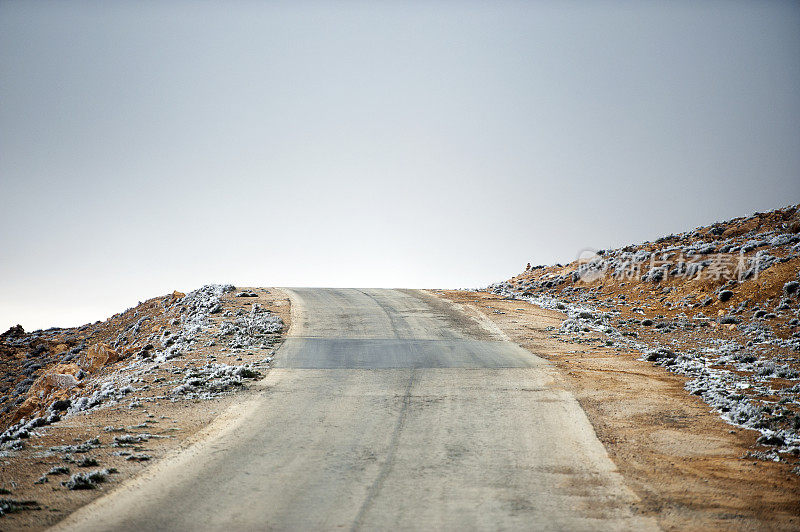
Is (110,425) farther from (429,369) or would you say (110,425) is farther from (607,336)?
(607,336)

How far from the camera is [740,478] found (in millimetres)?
8336

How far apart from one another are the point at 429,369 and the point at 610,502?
8.02m

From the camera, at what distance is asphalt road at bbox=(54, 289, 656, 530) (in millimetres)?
6844

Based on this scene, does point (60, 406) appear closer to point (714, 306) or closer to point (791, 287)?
point (714, 306)

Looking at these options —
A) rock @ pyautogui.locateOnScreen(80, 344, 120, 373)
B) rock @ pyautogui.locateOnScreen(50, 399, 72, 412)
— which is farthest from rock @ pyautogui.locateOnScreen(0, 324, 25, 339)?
rock @ pyautogui.locateOnScreen(50, 399, 72, 412)

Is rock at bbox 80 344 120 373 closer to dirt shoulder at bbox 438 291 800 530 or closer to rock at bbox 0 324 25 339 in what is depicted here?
dirt shoulder at bbox 438 291 800 530

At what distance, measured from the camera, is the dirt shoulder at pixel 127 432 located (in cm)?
745

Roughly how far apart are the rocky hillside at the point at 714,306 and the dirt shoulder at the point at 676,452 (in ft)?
2.08

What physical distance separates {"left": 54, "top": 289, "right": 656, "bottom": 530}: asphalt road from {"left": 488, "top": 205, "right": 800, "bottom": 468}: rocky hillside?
3.71 meters

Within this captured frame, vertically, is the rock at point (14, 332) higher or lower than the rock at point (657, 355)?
lower

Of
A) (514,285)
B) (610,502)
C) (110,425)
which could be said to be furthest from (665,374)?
(514,285)

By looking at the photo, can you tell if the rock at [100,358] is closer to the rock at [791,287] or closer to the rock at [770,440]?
the rock at [770,440]

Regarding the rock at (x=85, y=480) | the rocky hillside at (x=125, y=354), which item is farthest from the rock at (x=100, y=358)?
the rock at (x=85, y=480)

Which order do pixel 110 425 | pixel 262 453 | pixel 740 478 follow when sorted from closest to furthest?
pixel 740 478
pixel 262 453
pixel 110 425
